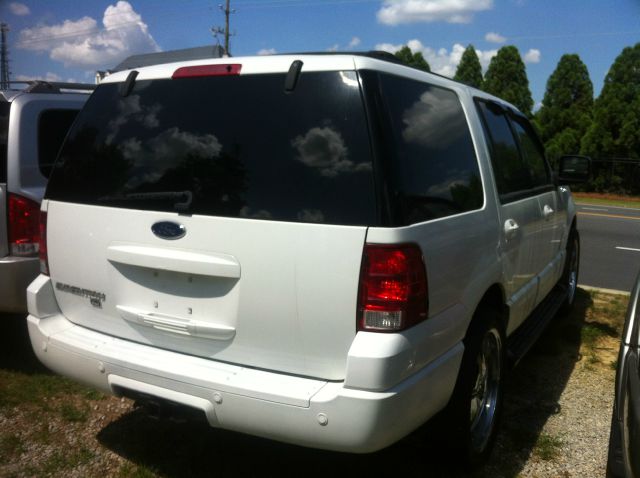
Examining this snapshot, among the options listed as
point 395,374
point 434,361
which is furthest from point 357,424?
point 434,361

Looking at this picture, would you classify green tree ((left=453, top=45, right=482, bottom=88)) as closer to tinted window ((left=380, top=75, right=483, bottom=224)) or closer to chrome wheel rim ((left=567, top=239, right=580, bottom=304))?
chrome wheel rim ((left=567, top=239, right=580, bottom=304))

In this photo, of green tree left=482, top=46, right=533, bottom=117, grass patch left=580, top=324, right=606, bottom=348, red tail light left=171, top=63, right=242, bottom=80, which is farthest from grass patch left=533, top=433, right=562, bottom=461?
green tree left=482, top=46, right=533, bottom=117

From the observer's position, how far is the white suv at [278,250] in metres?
2.37

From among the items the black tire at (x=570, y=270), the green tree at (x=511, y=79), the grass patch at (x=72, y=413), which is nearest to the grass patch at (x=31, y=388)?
the grass patch at (x=72, y=413)

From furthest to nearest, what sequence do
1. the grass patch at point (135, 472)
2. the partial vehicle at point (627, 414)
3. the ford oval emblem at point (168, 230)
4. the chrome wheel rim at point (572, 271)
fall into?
1. the chrome wheel rim at point (572, 271)
2. the grass patch at point (135, 472)
3. the ford oval emblem at point (168, 230)
4. the partial vehicle at point (627, 414)

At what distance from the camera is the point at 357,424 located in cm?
234

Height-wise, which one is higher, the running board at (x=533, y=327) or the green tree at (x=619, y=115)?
the green tree at (x=619, y=115)

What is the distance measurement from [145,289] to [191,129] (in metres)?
0.74

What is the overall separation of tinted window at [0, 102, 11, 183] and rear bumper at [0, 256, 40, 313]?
1.84ft

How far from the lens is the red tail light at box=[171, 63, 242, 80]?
2.74m

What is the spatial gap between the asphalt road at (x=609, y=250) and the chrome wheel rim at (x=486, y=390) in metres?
3.94

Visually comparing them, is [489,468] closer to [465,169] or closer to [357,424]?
[357,424]

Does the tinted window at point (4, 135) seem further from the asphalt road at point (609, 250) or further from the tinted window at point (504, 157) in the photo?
the asphalt road at point (609, 250)

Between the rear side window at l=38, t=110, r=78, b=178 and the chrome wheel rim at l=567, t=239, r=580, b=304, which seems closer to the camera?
the rear side window at l=38, t=110, r=78, b=178
